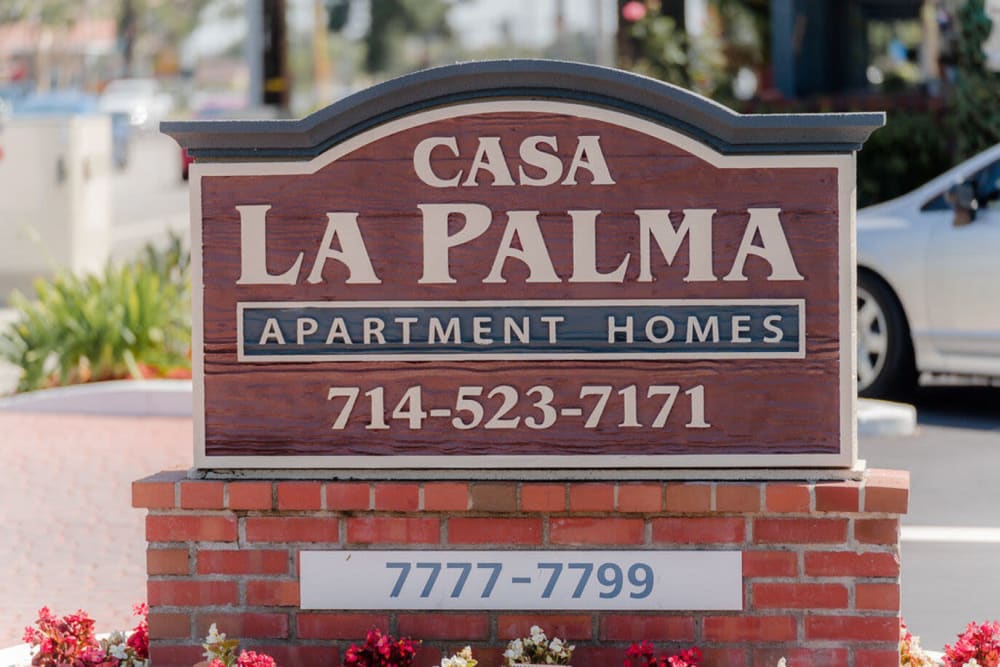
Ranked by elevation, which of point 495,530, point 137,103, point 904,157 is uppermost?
point 137,103

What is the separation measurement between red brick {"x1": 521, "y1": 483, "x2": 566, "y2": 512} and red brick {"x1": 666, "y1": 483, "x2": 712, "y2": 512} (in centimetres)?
27

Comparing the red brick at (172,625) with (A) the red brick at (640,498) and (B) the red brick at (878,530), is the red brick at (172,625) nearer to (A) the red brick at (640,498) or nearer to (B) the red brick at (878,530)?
(A) the red brick at (640,498)

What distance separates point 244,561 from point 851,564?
1.54 m

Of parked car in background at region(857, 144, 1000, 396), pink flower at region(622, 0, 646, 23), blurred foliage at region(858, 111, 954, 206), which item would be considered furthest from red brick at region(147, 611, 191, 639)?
pink flower at region(622, 0, 646, 23)

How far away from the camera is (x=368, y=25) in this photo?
8212cm

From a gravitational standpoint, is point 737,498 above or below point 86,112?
below

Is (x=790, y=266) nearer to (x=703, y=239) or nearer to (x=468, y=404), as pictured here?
(x=703, y=239)

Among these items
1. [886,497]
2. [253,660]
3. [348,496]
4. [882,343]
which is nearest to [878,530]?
[886,497]

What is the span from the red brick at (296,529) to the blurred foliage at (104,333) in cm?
697

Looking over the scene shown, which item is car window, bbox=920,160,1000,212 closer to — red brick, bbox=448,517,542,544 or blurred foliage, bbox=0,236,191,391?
blurred foliage, bbox=0,236,191,391

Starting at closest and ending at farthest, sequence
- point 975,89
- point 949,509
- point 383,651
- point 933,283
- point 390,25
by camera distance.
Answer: point 383,651
point 949,509
point 933,283
point 975,89
point 390,25

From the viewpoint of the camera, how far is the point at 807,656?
4.66m

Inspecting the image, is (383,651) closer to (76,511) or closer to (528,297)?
(528,297)

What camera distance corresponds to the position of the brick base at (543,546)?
4.62 m
